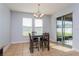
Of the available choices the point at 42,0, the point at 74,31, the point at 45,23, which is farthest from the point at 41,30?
the point at 42,0

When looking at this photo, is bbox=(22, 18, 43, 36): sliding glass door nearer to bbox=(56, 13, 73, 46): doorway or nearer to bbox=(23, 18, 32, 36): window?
bbox=(23, 18, 32, 36): window

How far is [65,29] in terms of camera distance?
593 cm

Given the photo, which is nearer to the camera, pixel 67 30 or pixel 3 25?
pixel 3 25

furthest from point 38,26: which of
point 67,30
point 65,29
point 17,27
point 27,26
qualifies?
point 67,30

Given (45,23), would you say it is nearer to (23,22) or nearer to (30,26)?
(30,26)

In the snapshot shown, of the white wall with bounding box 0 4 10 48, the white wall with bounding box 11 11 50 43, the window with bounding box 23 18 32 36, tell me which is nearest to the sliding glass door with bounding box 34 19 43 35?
the window with bounding box 23 18 32 36

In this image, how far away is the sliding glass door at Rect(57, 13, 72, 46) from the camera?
550cm

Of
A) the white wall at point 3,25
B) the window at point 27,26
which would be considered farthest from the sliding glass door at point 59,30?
the white wall at point 3,25

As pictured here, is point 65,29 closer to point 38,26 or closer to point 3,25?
point 38,26

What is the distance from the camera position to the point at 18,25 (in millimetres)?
6824

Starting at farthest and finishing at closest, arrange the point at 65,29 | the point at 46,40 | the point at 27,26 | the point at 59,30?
the point at 27,26, the point at 59,30, the point at 65,29, the point at 46,40

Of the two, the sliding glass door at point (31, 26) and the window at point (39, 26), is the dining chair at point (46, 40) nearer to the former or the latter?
the sliding glass door at point (31, 26)

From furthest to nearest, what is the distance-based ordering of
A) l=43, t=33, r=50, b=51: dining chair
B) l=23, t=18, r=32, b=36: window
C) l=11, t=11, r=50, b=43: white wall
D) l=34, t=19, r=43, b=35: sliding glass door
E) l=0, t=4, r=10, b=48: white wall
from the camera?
l=34, t=19, r=43, b=35: sliding glass door, l=23, t=18, r=32, b=36: window, l=11, t=11, r=50, b=43: white wall, l=43, t=33, r=50, b=51: dining chair, l=0, t=4, r=10, b=48: white wall

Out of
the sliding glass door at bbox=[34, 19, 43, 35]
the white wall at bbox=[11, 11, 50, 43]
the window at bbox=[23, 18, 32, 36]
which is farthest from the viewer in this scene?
the sliding glass door at bbox=[34, 19, 43, 35]
